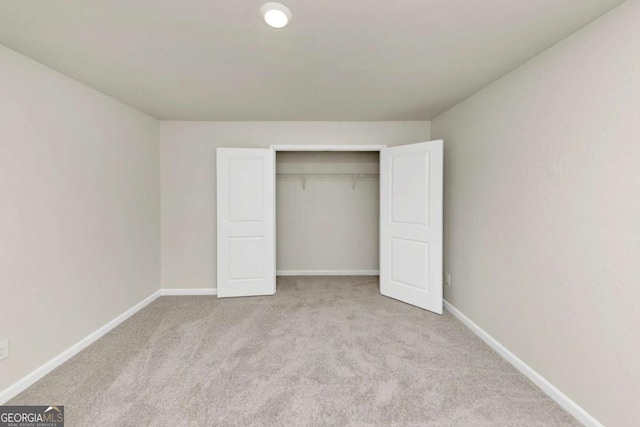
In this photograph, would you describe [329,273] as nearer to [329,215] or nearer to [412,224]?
[329,215]

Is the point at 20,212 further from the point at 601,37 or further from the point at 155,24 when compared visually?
the point at 601,37

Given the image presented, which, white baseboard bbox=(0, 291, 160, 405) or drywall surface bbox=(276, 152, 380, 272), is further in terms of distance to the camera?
drywall surface bbox=(276, 152, 380, 272)

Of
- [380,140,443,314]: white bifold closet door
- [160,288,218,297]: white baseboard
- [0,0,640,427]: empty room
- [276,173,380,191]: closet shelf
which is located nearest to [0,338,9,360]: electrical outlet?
[0,0,640,427]: empty room

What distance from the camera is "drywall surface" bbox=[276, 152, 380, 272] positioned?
423 centimetres

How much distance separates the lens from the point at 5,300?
1730 mm

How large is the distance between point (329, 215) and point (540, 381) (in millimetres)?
3003

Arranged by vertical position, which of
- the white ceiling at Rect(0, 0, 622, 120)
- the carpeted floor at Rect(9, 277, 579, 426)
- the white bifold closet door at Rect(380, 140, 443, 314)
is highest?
the white ceiling at Rect(0, 0, 622, 120)

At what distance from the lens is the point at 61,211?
2.12m

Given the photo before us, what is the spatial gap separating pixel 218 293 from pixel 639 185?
145 inches

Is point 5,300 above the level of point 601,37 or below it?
below

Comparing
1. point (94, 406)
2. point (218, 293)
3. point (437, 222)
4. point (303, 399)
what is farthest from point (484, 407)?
point (218, 293)

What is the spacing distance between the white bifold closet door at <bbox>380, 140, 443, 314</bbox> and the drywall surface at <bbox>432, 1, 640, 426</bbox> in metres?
0.48

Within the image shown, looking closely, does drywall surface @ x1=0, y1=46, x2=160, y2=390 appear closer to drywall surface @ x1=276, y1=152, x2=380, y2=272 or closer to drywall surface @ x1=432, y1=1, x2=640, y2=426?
drywall surface @ x1=276, y1=152, x2=380, y2=272

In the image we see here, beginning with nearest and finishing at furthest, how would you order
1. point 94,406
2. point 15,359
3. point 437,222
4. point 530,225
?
point 94,406 → point 15,359 → point 530,225 → point 437,222
